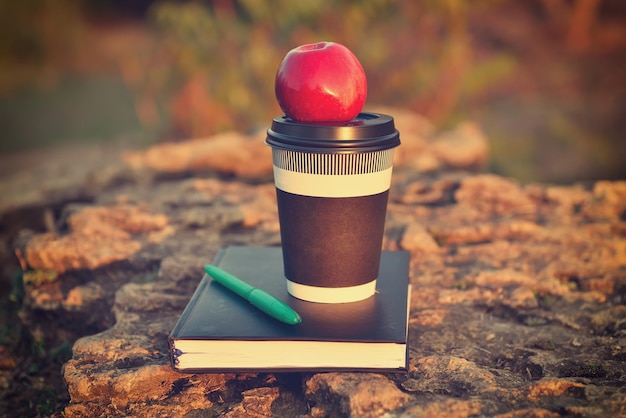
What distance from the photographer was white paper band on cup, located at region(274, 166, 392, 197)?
193 cm

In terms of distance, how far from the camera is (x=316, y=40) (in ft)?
17.1

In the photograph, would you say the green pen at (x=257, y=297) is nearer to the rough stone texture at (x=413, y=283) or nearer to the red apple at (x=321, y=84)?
the rough stone texture at (x=413, y=283)

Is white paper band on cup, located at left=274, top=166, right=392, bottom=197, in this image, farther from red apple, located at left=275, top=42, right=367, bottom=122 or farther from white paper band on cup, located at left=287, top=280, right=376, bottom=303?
white paper band on cup, located at left=287, top=280, right=376, bottom=303

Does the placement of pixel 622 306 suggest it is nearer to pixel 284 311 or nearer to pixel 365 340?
pixel 365 340

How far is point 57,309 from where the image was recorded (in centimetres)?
247

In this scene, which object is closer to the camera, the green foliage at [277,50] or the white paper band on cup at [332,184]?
the white paper band on cup at [332,184]

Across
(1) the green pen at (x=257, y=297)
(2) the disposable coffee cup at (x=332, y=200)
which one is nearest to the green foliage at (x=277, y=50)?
(1) the green pen at (x=257, y=297)

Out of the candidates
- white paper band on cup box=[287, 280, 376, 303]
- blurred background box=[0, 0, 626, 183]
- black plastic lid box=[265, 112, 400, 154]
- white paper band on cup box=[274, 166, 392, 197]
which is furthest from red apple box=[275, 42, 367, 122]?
blurred background box=[0, 0, 626, 183]

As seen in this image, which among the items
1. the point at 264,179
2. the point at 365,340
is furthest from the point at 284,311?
the point at 264,179

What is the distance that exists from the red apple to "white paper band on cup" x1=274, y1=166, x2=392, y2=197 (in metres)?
0.17

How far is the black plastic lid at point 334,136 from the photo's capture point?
1867 mm

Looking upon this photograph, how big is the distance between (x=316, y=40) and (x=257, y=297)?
141 inches

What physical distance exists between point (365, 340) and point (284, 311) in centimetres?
24

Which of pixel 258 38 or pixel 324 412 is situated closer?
pixel 324 412
